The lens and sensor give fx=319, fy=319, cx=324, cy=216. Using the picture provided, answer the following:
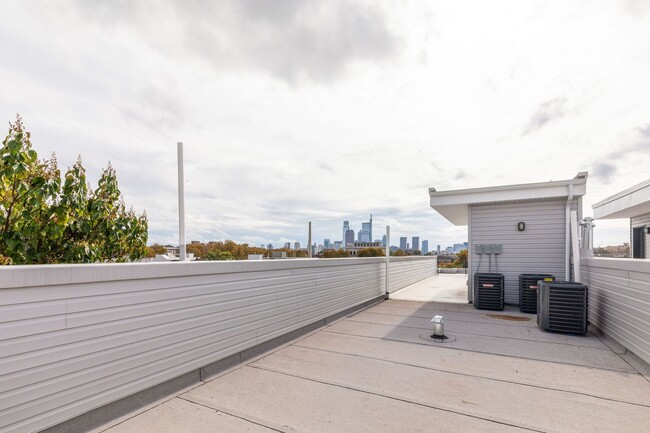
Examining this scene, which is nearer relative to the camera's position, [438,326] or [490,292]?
[438,326]

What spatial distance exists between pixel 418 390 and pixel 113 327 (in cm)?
286

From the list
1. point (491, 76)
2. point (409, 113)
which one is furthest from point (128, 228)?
point (491, 76)

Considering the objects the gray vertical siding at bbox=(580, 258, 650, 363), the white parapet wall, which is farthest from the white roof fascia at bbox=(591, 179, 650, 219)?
the white parapet wall

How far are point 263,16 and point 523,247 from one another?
8099mm

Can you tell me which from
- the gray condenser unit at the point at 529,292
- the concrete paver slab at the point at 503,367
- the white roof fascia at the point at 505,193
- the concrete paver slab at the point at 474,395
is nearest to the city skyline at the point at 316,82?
the white roof fascia at the point at 505,193

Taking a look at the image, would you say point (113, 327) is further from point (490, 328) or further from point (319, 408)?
point (490, 328)

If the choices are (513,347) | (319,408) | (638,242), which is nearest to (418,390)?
(319,408)

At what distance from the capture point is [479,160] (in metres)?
10.3

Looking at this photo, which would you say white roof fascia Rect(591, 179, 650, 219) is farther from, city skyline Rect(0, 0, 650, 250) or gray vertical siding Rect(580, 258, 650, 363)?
gray vertical siding Rect(580, 258, 650, 363)

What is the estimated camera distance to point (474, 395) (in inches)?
121

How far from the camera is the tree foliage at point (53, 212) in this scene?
339 cm

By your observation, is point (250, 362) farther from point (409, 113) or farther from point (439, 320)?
point (409, 113)

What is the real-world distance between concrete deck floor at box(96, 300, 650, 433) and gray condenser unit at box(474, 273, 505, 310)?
2.62 metres

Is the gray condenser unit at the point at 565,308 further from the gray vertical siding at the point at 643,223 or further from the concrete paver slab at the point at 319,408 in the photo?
the gray vertical siding at the point at 643,223
